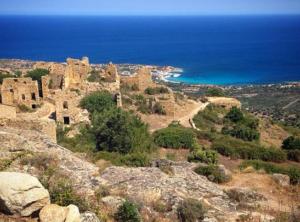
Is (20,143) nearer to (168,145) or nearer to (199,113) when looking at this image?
(168,145)

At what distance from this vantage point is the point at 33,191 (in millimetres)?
8797

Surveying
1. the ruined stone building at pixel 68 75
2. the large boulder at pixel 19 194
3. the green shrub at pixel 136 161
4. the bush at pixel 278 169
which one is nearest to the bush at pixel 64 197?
the large boulder at pixel 19 194

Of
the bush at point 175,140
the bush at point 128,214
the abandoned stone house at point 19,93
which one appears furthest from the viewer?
the abandoned stone house at point 19,93

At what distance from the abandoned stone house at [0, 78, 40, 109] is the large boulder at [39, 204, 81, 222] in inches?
902

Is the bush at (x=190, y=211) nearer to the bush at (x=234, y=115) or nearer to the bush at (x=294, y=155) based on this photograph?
the bush at (x=294, y=155)

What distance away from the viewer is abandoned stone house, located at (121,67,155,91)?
41.9 metres

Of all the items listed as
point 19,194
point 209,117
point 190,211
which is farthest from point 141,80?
point 19,194

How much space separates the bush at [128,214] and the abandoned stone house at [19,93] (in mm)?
22051

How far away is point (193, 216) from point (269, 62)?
467 ft

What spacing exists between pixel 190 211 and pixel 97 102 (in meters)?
21.7

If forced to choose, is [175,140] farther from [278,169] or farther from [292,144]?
[292,144]

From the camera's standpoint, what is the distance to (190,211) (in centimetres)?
1106

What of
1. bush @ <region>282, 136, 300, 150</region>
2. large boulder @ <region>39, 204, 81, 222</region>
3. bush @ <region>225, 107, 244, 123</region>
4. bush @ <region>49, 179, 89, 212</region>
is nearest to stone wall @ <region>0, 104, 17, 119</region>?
bush @ <region>49, 179, 89, 212</region>

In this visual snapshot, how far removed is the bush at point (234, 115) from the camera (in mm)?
40125
